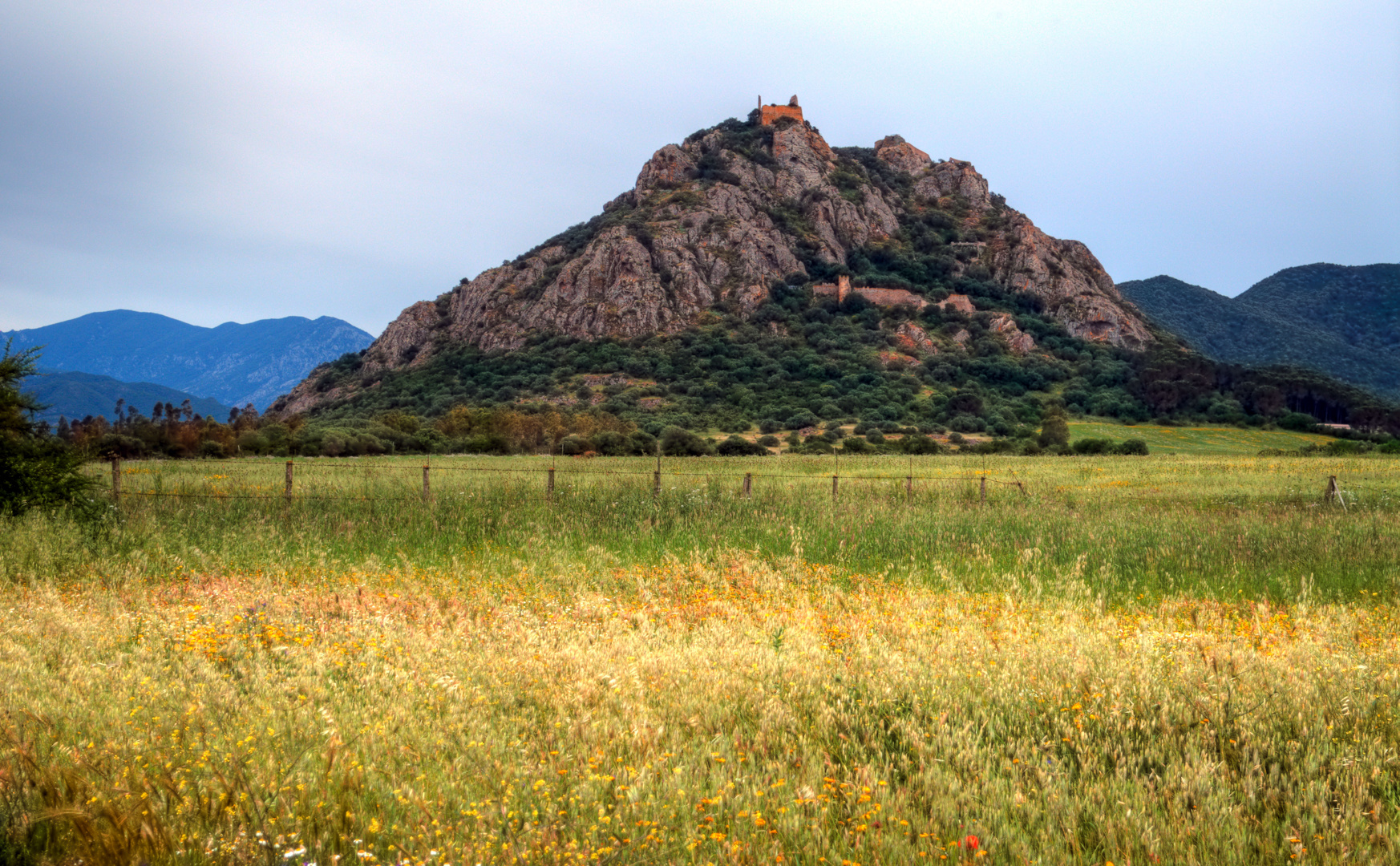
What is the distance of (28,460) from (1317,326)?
24173 cm

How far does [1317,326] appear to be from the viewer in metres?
188

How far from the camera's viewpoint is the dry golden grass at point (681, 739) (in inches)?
147

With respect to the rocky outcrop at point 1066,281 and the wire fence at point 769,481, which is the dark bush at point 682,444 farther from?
the rocky outcrop at point 1066,281

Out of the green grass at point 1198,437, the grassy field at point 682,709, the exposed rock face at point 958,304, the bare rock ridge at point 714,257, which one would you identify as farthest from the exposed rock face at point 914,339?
the grassy field at point 682,709

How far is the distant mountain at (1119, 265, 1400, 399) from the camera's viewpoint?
171 metres

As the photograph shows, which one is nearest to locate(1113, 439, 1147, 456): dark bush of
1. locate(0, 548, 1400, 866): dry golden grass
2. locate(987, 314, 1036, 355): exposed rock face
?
locate(0, 548, 1400, 866): dry golden grass

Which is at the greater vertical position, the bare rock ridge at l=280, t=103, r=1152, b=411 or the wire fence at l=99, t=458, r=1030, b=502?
the bare rock ridge at l=280, t=103, r=1152, b=411

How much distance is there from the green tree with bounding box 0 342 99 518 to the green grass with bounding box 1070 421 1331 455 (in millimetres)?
73178

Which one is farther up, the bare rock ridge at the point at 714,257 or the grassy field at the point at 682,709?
the bare rock ridge at the point at 714,257

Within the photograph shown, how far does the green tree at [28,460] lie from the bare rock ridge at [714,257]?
5193 inches

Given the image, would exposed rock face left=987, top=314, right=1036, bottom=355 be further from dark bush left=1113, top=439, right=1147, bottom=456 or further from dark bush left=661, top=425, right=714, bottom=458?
dark bush left=661, top=425, right=714, bottom=458

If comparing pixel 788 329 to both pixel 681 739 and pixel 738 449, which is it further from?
pixel 681 739

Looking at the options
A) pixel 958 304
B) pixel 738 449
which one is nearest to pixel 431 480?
pixel 738 449

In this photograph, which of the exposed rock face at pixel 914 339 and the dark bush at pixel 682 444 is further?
the exposed rock face at pixel 914 339
